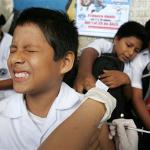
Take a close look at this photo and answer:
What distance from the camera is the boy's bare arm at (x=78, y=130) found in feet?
2.18

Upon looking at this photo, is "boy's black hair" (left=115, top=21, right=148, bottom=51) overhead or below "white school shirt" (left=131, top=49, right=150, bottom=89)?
overhead

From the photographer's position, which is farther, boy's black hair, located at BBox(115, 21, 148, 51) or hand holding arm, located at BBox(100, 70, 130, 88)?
boy's black hair, located at BBox(115, 21, 148, 51)

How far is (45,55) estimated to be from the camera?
3.39ft

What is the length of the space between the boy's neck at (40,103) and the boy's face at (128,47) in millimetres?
788

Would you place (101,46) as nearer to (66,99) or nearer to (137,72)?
(137,72)

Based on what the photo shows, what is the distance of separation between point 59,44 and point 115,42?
2.79 feet

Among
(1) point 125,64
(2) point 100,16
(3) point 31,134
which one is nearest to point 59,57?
(3) point 31,134

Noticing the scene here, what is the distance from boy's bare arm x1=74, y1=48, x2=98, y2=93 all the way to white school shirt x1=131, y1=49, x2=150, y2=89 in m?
0.26

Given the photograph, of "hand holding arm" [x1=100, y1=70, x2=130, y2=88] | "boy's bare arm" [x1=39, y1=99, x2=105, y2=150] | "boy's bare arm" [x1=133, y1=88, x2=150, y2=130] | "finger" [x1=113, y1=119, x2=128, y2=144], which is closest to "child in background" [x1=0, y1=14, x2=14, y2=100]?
"hand holding arm" [x1=100, y1=70, x2=130, y2=88]

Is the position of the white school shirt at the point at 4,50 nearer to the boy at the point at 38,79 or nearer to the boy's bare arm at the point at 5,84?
the boy's bare arm at the point at 5,84

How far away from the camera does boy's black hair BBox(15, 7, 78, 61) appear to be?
3.49ft

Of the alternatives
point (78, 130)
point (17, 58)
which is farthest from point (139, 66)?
point (78, 130)

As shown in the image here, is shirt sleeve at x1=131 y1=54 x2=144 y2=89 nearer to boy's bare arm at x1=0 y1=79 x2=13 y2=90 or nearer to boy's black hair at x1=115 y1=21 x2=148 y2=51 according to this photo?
boy's black hair at x1=115 y1=21 x2=148 y2=51

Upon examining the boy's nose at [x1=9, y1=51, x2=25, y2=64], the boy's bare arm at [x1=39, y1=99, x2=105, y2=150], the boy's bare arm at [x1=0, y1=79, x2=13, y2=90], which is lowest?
the boy's bare arm at [x1=0, y1=79, x2=13, y2=90]
